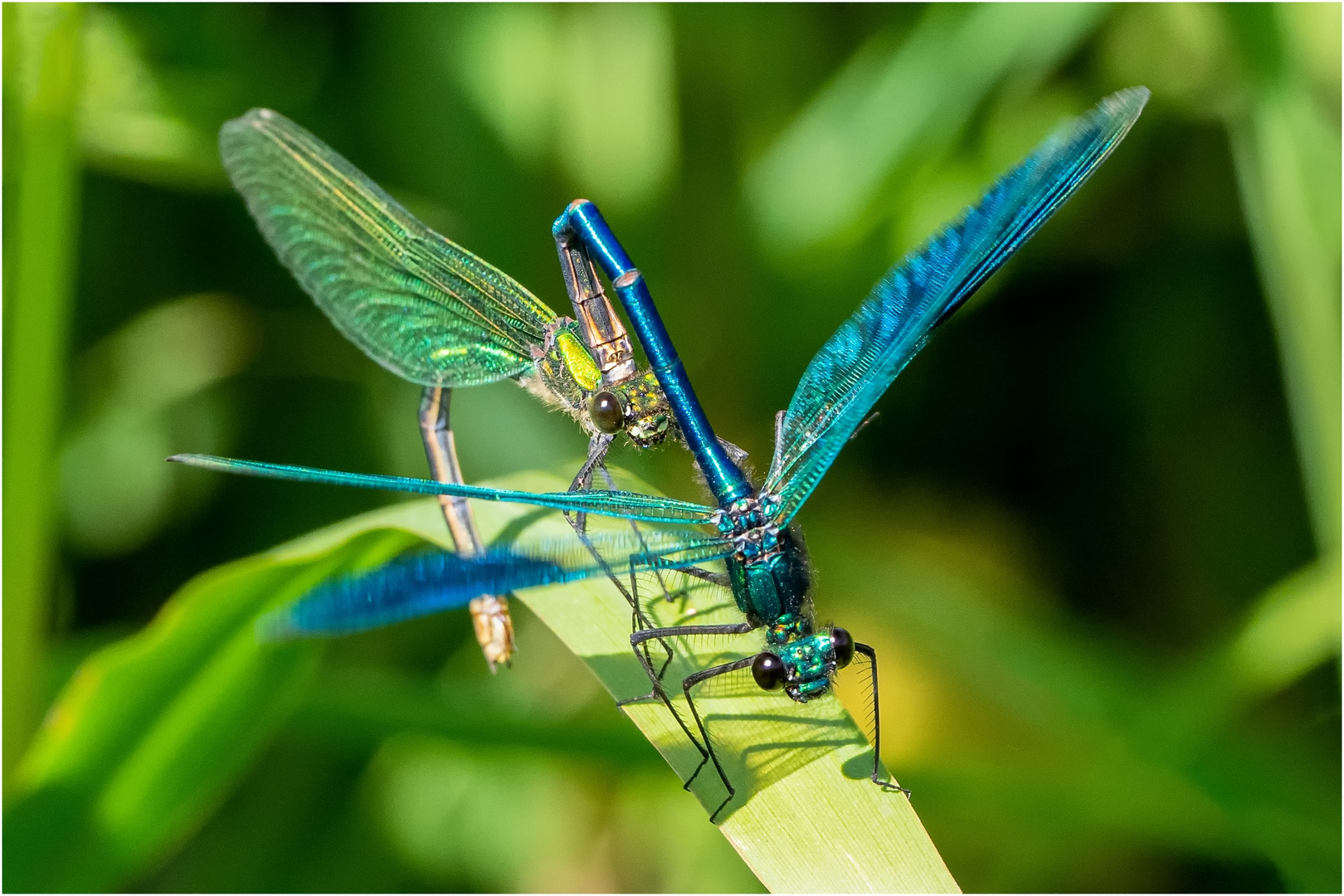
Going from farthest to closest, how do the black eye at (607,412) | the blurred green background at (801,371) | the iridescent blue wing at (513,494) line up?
1. the blurred green background at (801,371)
2. the black eye at (607,412)
3. the iridescent blue wing at (513,494)

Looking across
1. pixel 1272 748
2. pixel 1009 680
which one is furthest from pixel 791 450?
pixel 1272 748

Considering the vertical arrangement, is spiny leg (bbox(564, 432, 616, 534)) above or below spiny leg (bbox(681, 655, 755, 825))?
above

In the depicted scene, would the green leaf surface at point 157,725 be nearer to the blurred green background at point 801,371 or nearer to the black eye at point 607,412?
the black eye at point 607,412

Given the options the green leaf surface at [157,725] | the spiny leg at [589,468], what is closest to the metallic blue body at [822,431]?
the spiny leg at [589,468]

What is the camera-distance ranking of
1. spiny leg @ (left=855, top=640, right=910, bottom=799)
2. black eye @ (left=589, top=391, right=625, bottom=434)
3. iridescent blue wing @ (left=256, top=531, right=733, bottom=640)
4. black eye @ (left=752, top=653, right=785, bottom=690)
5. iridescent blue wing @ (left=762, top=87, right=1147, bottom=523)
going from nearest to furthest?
iridescent blue wing @ (left=256, top=531, right=733, bottom=640) < spiny leg @ (left=855, top=640, right=910, bottom=799) < black eye @ (left=752, top=653, right=785, bottom=690) < iridescent blue wing @ (left=762, top=87, right=1147, bottom=523) < black eye @ (left=589, top=391, right=625, bottom=434)

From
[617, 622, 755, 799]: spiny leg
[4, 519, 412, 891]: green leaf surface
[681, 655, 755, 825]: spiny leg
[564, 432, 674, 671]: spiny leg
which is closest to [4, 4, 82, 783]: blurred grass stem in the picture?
[4, 519, 412, 891]: green leaf surface

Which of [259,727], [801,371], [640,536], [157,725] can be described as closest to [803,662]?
[640,536]

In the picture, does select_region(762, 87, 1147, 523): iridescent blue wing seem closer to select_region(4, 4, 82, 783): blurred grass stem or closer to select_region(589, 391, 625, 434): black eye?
select_region(589, 391, 625, 434): black eye
